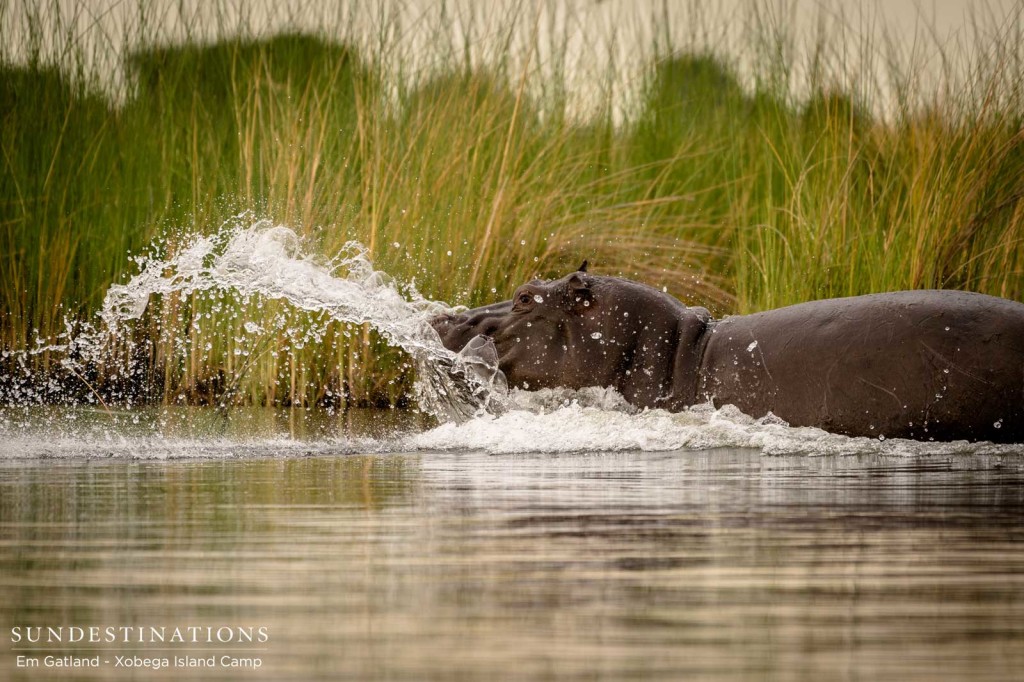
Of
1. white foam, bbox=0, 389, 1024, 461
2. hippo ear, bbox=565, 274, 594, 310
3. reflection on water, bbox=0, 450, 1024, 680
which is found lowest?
reflection on water, bbox=0, 450, 1024, 680

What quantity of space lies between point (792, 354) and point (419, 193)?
312 cm

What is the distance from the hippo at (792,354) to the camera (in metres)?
5.67

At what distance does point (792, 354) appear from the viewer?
232 inches

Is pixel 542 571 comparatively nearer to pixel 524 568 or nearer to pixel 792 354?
pixel 524 568

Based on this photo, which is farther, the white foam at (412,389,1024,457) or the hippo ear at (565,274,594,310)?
the hippo ear at (565,274,594,310)

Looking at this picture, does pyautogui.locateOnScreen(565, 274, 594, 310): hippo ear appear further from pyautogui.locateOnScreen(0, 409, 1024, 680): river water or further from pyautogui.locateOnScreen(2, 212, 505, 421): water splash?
pyautogui.locateOnScreen(0, 409, 1024, 680): river water

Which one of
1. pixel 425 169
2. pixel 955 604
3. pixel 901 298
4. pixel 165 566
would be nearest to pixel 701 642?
pixel 955 604

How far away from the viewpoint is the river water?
1.88m

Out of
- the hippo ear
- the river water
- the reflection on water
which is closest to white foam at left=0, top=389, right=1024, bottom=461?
the hippo ear

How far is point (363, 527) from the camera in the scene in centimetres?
318

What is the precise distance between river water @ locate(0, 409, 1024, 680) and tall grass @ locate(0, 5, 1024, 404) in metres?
3.07

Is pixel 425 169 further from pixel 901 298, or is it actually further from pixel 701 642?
pixel 701 642

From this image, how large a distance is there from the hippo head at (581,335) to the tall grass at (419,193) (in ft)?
5.19

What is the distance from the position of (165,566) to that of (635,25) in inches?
345
